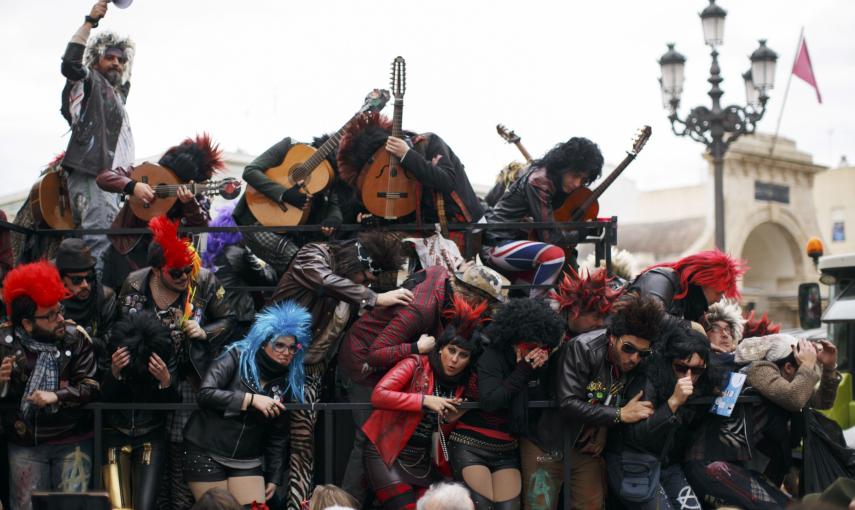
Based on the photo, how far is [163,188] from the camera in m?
7.84

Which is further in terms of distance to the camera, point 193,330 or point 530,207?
point 530,207

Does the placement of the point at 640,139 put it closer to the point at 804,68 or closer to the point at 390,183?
the point at 390,183

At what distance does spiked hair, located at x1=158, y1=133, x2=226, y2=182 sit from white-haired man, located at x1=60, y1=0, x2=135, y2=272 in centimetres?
39

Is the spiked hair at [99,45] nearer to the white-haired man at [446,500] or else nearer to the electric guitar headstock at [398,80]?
the electric guitar headstock at [398,80]

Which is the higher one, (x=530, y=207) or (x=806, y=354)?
(x=530, y=207)

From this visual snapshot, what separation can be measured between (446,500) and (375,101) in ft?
12.1

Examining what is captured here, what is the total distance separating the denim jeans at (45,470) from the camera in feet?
20.6

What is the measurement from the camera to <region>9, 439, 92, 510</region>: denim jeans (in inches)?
247

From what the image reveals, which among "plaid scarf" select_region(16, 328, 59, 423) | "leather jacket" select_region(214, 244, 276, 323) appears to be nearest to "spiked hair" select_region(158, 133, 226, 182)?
"leather jacket" select_region(214, 244, 276, 323)

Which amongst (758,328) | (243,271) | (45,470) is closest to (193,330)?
(45,470)

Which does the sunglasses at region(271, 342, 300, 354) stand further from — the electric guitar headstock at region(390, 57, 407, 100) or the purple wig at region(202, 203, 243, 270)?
the purple wig at region(202, 203, 243, 270)

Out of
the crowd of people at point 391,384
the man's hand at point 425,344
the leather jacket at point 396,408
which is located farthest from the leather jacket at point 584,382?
the man's hand at point 425,344

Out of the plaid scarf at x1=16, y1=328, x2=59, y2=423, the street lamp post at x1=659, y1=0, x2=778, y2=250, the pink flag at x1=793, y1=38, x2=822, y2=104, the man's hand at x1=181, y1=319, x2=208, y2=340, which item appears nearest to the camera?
the plaid scarf at x1=16, y1=328, x2=59, y2=423

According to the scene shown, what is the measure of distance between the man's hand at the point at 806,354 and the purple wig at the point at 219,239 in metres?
4.53
